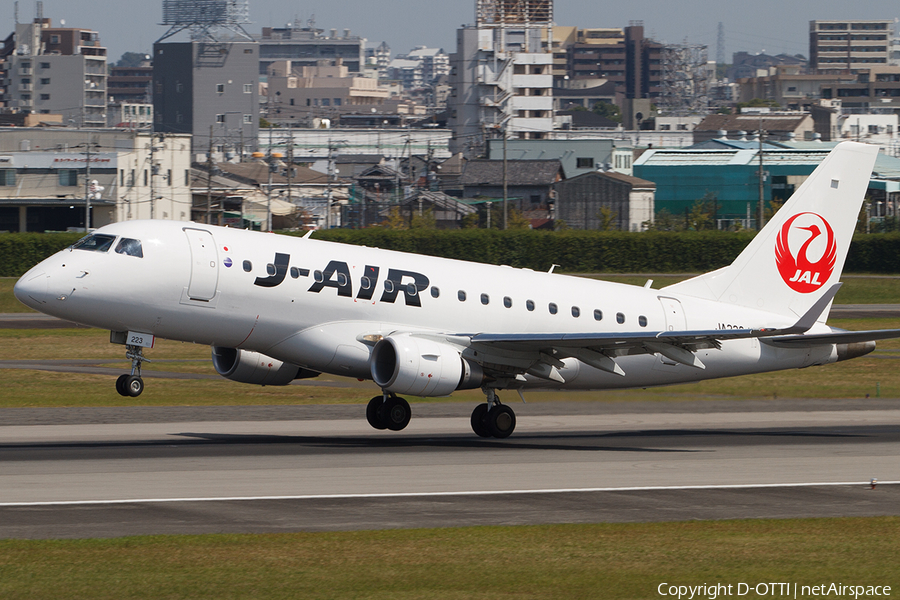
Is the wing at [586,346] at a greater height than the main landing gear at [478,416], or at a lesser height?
greater

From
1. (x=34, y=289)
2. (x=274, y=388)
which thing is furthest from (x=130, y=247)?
(x=274, y=388)

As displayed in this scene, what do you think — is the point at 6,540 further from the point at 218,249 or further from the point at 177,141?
the point at 177,141

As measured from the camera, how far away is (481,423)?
33594mm

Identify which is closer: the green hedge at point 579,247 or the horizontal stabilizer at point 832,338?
the horizontal stabilizer at point 832,338

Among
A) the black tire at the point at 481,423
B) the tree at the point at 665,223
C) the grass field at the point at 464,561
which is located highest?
the tree at the point at 665,223

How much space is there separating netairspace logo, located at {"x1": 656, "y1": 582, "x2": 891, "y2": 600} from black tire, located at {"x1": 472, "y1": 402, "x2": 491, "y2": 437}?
54.8ft

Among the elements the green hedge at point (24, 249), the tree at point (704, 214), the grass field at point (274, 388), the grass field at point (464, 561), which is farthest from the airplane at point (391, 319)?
the tree at point (704, 214)

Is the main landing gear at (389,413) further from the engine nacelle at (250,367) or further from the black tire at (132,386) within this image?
the black tire at (132,386)

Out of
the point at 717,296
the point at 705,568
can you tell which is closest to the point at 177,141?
the point at 717,296

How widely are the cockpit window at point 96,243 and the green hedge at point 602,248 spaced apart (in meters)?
73.8

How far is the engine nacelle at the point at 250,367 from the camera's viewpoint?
1294 inches

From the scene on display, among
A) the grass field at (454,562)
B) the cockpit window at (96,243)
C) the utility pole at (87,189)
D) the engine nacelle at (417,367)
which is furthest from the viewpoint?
the utility pole at (87,189)

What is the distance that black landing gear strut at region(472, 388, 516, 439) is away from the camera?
33469 millimetres

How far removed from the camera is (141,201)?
122375 mm
